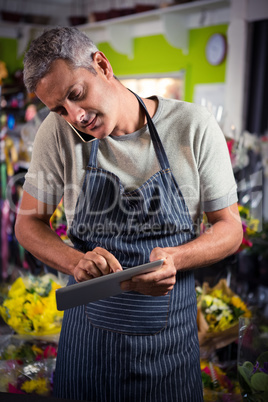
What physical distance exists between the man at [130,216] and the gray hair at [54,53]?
3 centimetres

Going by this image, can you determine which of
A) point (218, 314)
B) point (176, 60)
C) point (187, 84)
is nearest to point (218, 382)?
point (218, 314)

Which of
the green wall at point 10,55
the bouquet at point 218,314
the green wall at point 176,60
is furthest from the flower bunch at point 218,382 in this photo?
the green wall at point 10,55

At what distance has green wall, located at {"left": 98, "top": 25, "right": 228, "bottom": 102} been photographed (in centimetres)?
539

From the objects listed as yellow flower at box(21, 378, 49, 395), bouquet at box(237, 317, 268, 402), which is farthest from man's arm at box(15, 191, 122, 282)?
yellow flower at box(21, 378, 49, 395)

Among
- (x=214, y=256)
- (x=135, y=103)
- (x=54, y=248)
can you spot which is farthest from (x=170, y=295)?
(x=135, y=103)

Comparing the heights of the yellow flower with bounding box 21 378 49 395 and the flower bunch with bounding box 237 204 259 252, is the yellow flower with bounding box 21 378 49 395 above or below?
below

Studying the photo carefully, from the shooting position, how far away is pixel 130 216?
1.32 metres

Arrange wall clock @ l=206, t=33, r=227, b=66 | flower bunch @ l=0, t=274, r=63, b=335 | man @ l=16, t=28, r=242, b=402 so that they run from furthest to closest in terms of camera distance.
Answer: wall clock @ l=206, t=33, r=227, b=66, flower bunch @ l=0, t=274, r=63, b=335, man @ l=16, t=28, r=242, b=402

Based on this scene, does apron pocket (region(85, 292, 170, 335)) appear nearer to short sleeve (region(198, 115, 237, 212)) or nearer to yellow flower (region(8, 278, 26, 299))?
short sleeve (region(198, 115, 237, 212))

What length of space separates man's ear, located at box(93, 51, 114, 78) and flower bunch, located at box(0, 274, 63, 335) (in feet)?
2.94

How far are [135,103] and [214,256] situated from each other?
46 cm

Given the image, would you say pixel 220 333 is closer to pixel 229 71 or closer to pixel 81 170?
pixel 81 170

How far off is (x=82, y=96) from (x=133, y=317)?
58cm

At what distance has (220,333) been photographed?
1.79 metres
